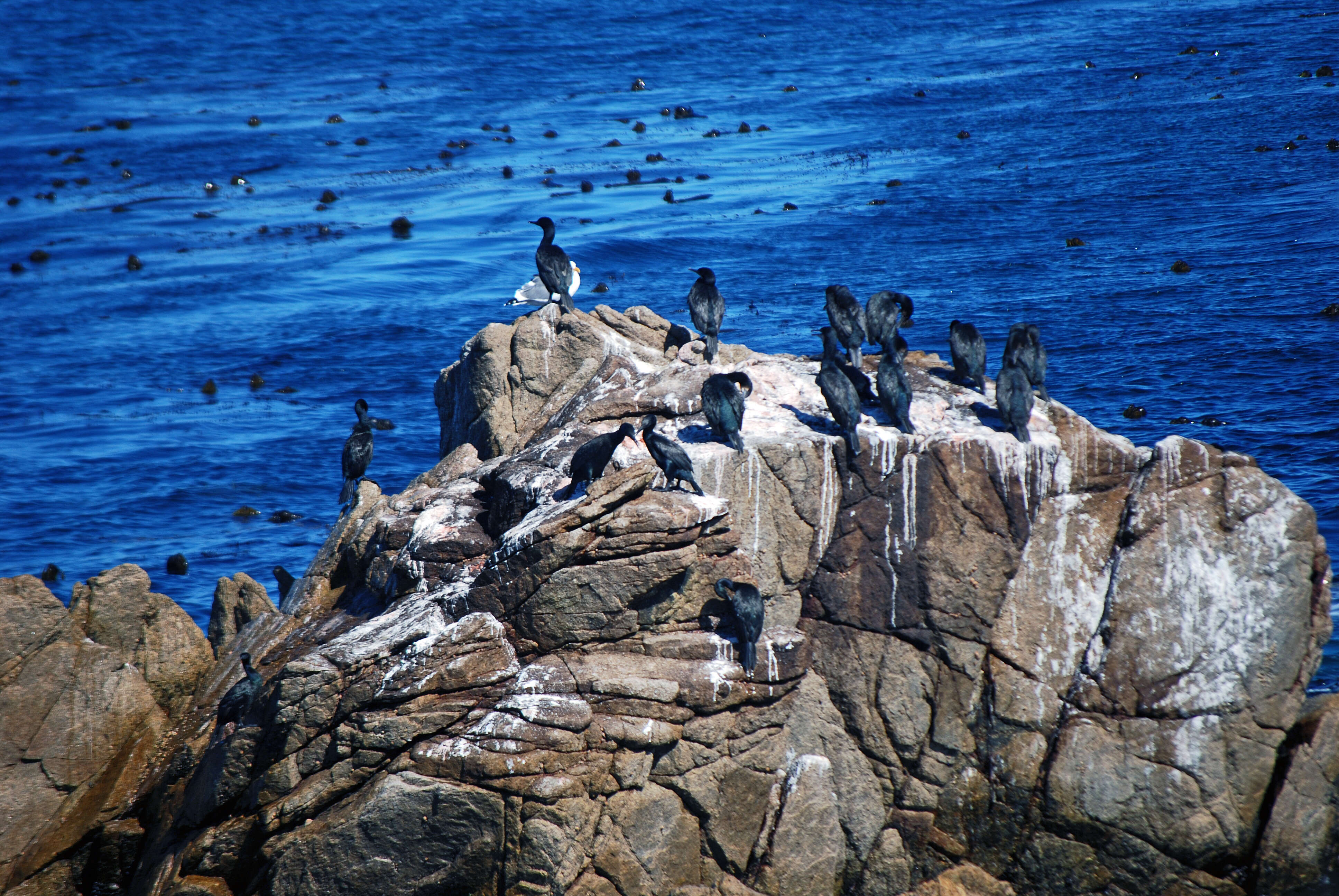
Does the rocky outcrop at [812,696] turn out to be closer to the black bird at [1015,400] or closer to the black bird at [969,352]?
the black bird at [1015,400]

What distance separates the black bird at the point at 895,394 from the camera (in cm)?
1440

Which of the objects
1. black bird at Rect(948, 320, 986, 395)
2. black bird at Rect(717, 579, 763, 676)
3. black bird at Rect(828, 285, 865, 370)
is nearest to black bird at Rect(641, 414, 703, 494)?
black bird at Rect(717, 579, 763, 676)

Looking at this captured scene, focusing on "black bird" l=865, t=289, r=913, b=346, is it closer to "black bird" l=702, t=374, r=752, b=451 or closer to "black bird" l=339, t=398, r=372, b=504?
"black bird" l=702, t=374, r=752, b=451

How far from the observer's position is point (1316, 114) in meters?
43.6

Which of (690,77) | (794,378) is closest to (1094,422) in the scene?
(794,378)

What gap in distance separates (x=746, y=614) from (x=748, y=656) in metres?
0.55

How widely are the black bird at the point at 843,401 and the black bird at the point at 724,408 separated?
1057mm

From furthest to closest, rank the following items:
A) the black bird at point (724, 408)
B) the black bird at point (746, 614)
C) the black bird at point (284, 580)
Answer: the black bird at point (284, 580) → the black bird at point (724, 408) → the black bird at point (746, 614)

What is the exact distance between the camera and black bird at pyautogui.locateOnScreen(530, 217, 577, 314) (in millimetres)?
18062

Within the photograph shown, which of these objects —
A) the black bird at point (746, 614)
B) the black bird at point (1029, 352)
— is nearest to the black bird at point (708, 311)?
the black bird at point (1029, 352)

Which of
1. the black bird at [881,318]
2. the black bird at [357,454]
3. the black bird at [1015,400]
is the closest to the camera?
the black bird at [1015,400]

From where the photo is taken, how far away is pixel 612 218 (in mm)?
45406

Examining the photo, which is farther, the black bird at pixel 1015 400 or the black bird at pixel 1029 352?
the black bird at pixel 1029 352

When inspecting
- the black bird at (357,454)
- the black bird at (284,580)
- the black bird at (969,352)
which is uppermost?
the black bird at (969,352)
